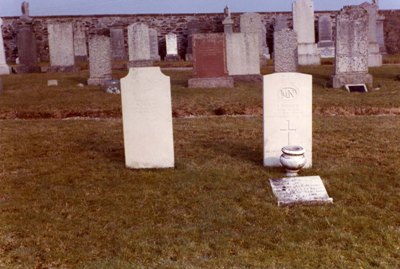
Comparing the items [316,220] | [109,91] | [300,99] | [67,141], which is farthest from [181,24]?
[316,220]

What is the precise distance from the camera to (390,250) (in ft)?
13.3

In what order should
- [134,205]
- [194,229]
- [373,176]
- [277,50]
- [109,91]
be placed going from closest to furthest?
[194,229] < [134,205] < [373,176] < [109,91] < [277,50]

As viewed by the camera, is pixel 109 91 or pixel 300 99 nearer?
pixel 300 99

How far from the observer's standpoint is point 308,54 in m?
21.2

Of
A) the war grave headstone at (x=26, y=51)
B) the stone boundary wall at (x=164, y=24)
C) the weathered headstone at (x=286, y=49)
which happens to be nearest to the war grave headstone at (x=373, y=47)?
the weathered headstone at (x=286, y=49)

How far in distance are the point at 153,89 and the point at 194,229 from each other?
8.46 feet

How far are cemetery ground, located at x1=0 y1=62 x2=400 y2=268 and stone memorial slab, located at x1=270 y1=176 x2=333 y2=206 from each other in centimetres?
11

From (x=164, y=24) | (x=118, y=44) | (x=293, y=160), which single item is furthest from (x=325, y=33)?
(x=293, y=160)

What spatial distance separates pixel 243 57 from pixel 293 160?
402 inches

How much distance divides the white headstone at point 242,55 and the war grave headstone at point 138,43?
493 centimetres

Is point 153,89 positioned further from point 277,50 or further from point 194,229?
point 277,50

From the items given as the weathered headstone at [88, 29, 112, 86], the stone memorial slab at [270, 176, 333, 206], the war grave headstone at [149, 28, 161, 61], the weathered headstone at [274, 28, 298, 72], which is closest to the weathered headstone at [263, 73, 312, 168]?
Result: the stone memorial slab at [270, 176, 333, 206]

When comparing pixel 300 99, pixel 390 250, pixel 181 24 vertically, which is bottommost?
pixel 390 250

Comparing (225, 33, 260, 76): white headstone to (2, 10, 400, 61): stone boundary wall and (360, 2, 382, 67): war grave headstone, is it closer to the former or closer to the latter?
(360, 2, 382, 67): war grave headstone
